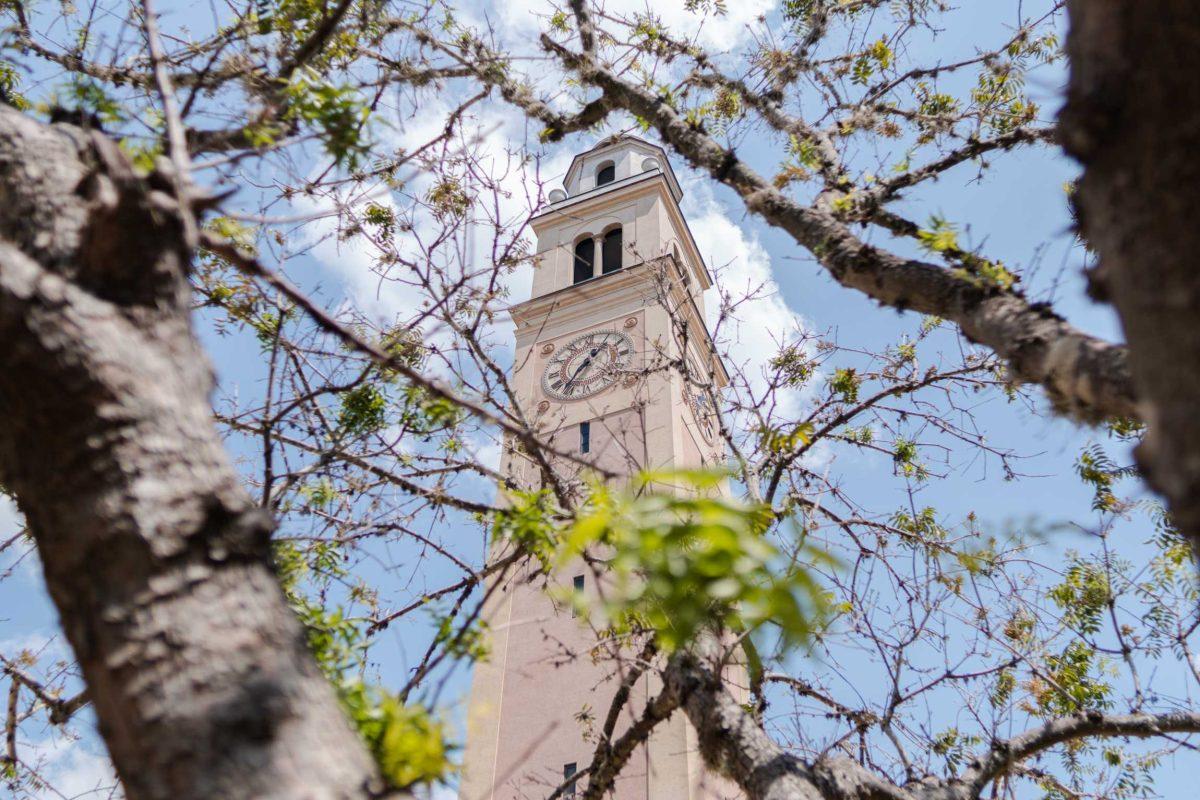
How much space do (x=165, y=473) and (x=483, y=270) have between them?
360cm

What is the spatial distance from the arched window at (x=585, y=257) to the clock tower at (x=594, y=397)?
46 millimetres

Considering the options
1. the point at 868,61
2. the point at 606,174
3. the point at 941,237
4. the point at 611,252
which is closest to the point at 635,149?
the point at 606,174

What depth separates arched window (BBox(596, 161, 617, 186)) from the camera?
28.4m

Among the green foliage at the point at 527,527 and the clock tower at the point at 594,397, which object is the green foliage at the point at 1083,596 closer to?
the clock tower at the point at 594,397

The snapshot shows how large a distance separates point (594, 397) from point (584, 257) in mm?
6459

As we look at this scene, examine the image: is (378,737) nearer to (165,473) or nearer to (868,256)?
(165,473)

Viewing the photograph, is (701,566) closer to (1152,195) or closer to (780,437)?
(1152,195)

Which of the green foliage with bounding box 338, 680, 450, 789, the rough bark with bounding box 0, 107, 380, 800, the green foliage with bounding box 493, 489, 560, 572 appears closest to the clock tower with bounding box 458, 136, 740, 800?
the green foliage with bounding box 493, 489, 560, 572

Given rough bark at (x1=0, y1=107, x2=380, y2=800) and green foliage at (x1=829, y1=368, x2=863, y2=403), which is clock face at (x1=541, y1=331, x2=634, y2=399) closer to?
green foliage at (x1=829, y1=368, x2=863, y2=403)

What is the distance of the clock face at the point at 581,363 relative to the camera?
20.6 metres

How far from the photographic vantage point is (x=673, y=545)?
130cm

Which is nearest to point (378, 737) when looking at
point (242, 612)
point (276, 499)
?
point (242, 612)

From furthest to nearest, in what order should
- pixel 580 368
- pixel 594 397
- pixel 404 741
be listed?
1. pixel 580 368
2. pixel 594 397
3. pixel 404 741

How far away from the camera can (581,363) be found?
21.7 m
